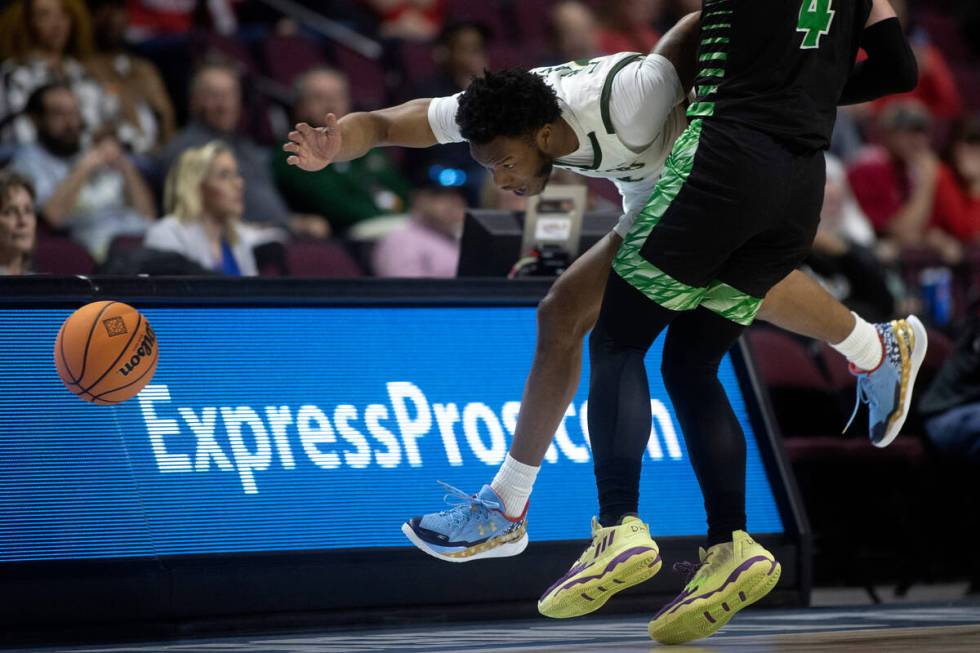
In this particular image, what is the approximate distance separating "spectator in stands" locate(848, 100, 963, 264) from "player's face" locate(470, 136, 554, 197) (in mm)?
5912

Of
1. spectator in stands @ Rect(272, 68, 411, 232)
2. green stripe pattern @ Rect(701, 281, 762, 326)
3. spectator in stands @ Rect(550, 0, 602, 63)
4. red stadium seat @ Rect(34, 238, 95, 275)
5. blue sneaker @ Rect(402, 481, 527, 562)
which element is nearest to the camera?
green stripe pattern @ Rect(701, 281, 762, 326)

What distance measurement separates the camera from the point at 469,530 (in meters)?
3.96

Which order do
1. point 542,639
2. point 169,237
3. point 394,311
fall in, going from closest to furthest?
point 542,639 → point 394,311 → point 169,237

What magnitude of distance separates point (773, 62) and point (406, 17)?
6.61 metres

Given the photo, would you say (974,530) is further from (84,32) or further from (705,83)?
(84,32)

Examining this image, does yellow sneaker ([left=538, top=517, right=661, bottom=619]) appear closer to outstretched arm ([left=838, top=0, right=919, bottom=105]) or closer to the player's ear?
the player's ear

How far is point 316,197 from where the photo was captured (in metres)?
7.98

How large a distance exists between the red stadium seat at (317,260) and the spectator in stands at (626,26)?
3.68 metres

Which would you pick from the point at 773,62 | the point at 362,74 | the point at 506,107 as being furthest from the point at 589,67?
the point at 362,74

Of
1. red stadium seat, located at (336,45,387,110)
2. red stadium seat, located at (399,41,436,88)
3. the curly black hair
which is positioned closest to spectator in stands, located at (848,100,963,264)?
red stadium seat, located at (399,41,436,88)

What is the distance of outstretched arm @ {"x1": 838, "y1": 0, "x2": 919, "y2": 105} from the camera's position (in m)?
3.65

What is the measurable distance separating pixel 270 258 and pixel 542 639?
9.64 feet

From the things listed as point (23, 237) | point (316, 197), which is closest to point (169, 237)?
point (23, 237)

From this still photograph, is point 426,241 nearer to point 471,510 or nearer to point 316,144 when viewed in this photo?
point 471,510
